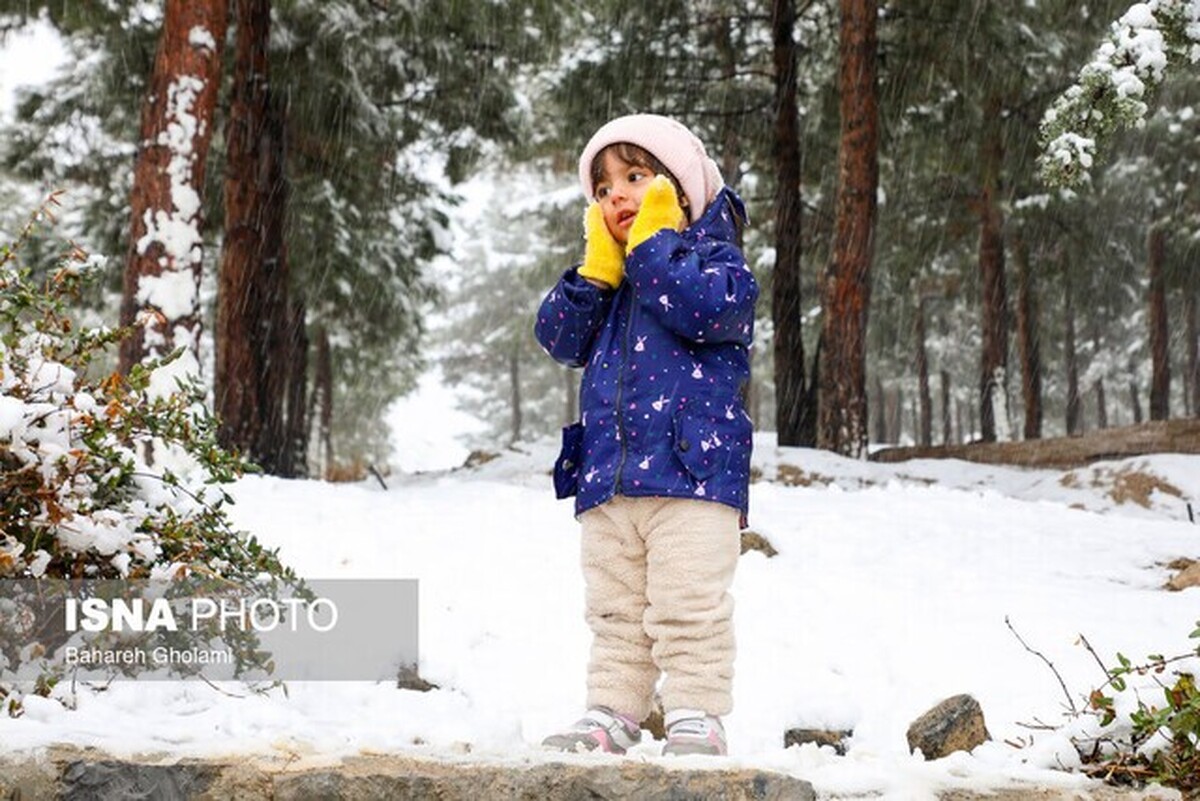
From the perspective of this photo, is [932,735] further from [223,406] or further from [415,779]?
[223,406]

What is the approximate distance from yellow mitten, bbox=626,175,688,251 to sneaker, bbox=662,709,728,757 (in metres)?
1.23

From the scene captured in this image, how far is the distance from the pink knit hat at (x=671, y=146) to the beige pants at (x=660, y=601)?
2.94 feet

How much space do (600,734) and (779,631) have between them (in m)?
2.07

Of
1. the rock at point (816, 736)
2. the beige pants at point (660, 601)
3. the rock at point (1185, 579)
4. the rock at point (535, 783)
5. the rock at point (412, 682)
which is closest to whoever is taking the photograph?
the rock at point (535, 783)

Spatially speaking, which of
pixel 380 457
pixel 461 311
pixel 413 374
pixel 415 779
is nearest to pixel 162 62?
pixel 415 779

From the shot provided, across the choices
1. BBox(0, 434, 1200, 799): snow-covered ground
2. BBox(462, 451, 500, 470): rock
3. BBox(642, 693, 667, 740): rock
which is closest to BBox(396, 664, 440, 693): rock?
BBox(0, 434, 1200, 799): snow-covered ground

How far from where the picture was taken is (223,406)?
10.5m

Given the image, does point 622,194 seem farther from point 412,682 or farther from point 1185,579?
point 1185,579

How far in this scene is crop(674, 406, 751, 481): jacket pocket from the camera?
287 cm

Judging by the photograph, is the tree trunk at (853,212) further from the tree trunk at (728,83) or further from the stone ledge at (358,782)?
the stone ledge at (358,782)

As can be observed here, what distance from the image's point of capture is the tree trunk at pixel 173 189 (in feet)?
23.9

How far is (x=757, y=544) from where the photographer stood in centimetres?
603

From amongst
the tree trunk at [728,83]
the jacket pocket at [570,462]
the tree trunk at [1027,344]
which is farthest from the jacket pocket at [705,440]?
the tree trunk at [1027,344]

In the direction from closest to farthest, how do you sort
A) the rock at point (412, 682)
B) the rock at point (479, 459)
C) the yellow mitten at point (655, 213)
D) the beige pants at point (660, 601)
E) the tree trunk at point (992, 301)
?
the beige pants at point (660, 601) < the yellow mitten at point (655, 213) < the rock at point (412, 682) < the rock at point (479, 459) < the tree trunk at point (992, 301)
